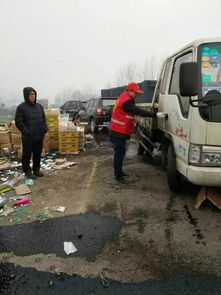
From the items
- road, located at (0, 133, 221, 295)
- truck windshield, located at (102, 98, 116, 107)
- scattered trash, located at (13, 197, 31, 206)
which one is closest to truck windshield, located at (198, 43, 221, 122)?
road, located at (0, 133, 221, 295)

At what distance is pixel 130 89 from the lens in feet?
17.6

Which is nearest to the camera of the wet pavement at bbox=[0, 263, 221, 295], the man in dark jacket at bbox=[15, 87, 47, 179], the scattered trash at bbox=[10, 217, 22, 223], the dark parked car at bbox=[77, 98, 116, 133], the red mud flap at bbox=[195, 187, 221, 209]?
the wet pavement at bbox=[0, 263, 221, 295]

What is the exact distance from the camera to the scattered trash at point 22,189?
208 inches

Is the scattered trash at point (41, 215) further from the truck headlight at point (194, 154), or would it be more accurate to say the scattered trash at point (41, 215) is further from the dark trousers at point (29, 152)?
the truck headlight at point (194, 154)

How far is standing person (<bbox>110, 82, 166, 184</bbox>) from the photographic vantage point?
5301mm

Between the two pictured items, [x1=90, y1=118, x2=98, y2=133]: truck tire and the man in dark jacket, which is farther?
[x1=90, y1=118, x2=98, y2=133]: truck tire

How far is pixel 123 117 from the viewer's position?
547cm

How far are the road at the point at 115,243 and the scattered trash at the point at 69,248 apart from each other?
0.06 m

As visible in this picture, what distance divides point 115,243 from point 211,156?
164cm

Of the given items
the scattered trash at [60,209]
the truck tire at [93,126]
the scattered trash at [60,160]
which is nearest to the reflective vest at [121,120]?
the scattered trash at [60,209]

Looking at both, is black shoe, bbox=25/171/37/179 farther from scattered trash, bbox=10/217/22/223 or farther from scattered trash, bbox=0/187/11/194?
scattered trash, bbox=10/217/22/223

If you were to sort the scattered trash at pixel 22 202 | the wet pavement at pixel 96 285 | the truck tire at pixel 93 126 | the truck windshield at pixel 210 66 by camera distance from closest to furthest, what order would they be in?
the wet pavement at pixel 96 285, the truck windshield at pixel 210 66, the scattered trash at pixel 22 202, the truck tire at pixel 93 126

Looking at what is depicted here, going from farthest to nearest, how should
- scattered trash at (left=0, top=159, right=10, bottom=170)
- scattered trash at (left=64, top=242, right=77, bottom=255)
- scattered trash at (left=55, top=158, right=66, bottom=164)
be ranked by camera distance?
scattered trash at (left=55, top=158, right=66, bottom=164) < scattered trash at (left=0, top=159, right=10, bottom=170) < scattered trash at (left=64, top=242, right=77, bottom=255)

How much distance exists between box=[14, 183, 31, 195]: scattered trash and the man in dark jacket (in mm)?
636
